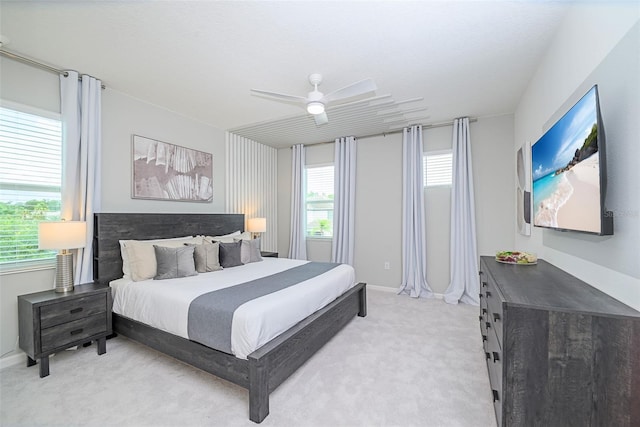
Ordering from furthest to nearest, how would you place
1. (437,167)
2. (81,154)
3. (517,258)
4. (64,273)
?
1. (437,167)
2. (81,154)
3. (64,273)
4. (517,258)

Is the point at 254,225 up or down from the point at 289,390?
up

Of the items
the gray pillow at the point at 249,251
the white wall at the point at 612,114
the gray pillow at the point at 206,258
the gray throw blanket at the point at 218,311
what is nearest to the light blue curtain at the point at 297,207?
the gray pillow at the point at 249,251

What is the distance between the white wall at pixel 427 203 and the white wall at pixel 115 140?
6.72 feet

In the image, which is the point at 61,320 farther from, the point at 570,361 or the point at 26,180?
the point at 570,361

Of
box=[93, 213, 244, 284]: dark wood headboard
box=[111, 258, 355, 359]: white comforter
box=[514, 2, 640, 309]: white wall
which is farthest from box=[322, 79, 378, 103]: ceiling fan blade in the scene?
box=[93, 213, 244, 284]: dark wood headboard

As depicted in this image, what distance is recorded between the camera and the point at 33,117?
8.47ft

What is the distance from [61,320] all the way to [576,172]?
3904mm

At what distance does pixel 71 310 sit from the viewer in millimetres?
2404

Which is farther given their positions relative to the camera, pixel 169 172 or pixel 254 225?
pixel 254 225

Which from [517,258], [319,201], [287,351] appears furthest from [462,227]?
[287,351]

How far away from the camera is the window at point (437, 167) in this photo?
169 inches

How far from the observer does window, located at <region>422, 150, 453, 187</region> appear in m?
4.29

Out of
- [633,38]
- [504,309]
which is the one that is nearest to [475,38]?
[633,38]

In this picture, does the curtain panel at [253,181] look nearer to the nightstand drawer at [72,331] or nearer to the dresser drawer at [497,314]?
the nightstand drawer at [72,331]
